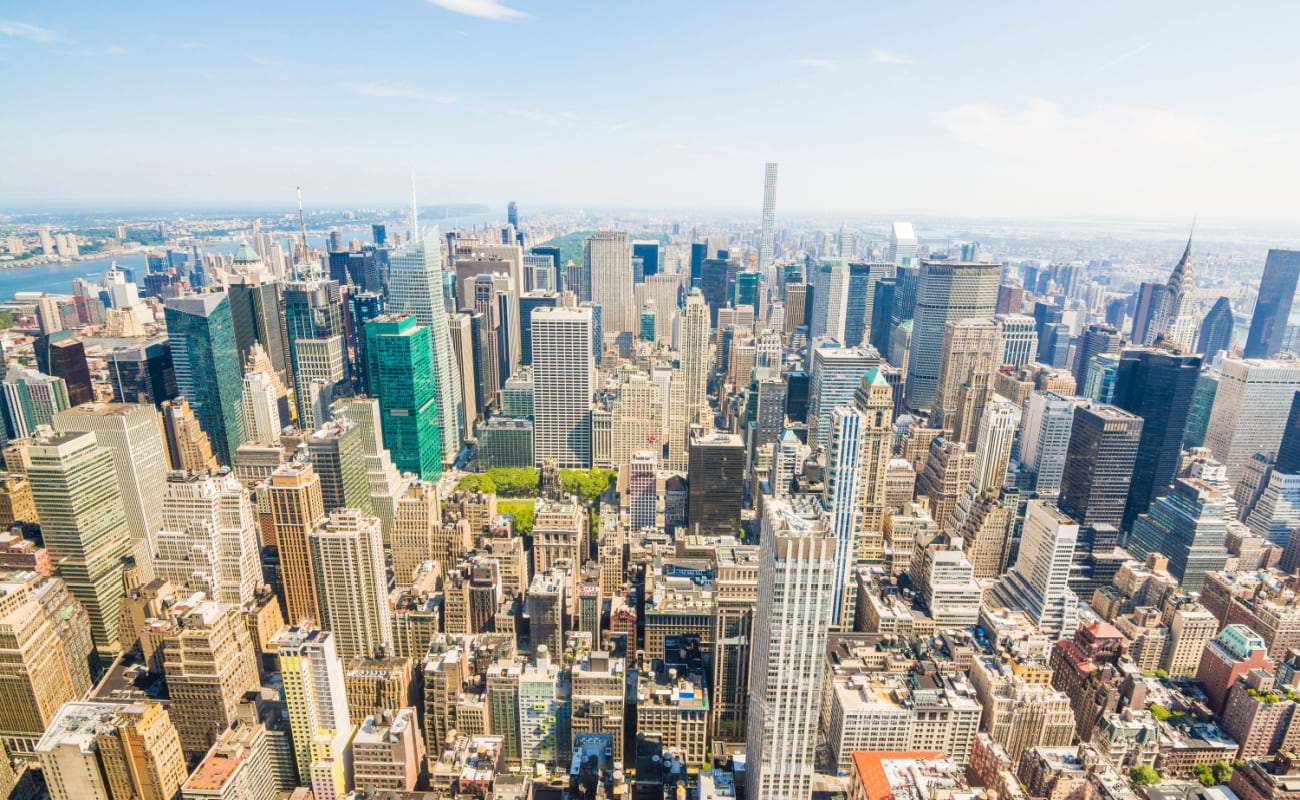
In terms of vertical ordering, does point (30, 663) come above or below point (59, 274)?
below

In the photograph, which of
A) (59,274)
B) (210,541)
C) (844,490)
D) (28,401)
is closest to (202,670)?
(210,541)

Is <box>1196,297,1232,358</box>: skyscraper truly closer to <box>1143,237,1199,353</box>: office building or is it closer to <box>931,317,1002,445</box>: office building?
<box>1143,237,1199,353</box>: office building

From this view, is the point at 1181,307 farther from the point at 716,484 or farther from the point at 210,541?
the point at 210,541

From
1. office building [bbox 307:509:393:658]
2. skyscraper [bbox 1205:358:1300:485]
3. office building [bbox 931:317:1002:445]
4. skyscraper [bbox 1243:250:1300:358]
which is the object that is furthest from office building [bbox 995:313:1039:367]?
office building [bbox 307:509:393:658]

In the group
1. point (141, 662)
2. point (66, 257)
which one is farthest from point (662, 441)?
point (66, 257)

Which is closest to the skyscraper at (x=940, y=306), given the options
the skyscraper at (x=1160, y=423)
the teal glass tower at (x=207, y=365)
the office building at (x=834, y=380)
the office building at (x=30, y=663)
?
the office building at (x=834, y=380)

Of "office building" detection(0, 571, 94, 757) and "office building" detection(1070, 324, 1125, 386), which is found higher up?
"office building" detection(1070, 324, 1125, 386)
